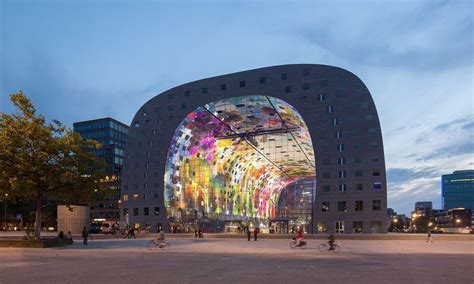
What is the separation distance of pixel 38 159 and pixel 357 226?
2158 inches

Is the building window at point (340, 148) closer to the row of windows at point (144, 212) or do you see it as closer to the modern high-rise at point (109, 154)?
the row of windows at point (144, 212)

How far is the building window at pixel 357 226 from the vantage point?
7231cm

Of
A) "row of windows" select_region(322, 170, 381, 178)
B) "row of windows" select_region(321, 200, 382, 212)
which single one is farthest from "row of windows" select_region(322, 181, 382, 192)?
"row of windows" select_region(321, 200, 382, 212)

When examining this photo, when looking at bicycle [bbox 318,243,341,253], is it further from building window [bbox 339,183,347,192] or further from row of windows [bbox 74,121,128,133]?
row of windows [bbox 74,121,128,133]

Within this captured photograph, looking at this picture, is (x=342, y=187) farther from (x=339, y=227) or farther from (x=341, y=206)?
(x=339, y=227)

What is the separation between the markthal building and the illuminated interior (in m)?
0.23

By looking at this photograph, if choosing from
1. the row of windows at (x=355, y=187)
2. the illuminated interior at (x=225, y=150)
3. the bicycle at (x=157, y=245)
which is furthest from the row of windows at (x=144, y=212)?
the bicycle at (x=157, y=245)

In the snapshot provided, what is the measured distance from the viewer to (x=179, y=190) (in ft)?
305

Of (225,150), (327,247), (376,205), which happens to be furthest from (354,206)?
(327,247)

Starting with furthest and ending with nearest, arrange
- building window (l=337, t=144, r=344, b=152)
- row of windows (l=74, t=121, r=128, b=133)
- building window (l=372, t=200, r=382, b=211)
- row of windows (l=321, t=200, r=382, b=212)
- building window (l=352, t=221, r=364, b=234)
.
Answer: row of windows (l=74, t=121, r=128, b=133), building window (l=337, t=144, r=344, b=152), building window (l=352, t=221, r=364, b=234), row of windows (l=321, t=200, r=382, b=212), building window (l=372, t=200, r=382, b=211)

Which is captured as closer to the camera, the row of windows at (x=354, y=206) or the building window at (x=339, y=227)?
the row of windows at (x=354, y=206)

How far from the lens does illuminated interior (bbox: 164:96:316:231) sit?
86000 mm

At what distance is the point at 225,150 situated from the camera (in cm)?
9988

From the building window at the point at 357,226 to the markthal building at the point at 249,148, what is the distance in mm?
168
